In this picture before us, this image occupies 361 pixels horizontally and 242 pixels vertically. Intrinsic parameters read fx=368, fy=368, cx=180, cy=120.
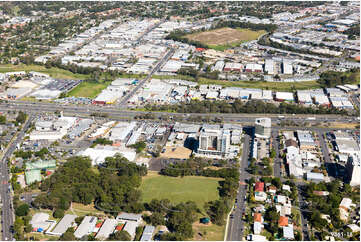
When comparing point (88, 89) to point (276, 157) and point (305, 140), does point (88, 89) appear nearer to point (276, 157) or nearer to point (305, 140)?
point (276, 157)

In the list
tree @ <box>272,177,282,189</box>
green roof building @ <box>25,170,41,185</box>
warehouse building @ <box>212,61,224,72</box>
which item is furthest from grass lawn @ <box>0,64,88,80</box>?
tree @ <box>272,177,282,189</box>

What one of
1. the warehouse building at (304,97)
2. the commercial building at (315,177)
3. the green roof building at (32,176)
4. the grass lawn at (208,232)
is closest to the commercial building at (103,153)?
the green roof building at (32,176)

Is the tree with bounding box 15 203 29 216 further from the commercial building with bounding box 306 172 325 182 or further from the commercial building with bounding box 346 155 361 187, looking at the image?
the commercial building with bounding box 346 155 361 187

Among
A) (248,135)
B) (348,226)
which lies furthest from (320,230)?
(248,135)

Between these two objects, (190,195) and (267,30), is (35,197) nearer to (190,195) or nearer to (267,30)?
(190,195)

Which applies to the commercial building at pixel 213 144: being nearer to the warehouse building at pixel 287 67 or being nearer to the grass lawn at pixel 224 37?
the warehouse building at pixel 287 67

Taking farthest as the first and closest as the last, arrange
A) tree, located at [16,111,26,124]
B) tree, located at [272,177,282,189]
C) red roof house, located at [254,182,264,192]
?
1. tree, located at [16,111,26,124]
2. tree, located at [272,177,282,189]
3. red roof house, located at [254,182,264,192]

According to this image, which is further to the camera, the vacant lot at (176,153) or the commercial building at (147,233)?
the vacant lot at (176,153)
